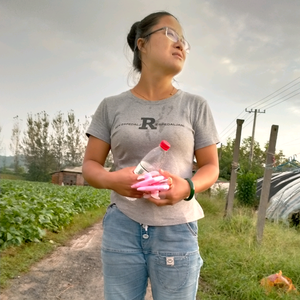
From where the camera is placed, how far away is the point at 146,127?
1.43 m

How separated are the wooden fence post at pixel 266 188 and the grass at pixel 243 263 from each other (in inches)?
9.0

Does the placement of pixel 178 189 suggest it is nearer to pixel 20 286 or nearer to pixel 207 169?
pixel 207 169

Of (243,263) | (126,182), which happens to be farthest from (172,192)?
(243,263)

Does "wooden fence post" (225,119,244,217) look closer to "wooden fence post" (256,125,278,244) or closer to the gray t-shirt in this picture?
"wooden fence post" (256,125,278,244)

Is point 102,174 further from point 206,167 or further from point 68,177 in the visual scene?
point 68,177

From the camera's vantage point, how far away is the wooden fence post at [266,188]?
4.89 meters

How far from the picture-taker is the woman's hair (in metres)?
1.58

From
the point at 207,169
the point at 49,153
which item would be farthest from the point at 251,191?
the point at 49,153

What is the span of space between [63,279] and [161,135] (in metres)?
3.18

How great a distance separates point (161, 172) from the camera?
1228 millimetres

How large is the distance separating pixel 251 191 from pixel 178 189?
1062 centimetres

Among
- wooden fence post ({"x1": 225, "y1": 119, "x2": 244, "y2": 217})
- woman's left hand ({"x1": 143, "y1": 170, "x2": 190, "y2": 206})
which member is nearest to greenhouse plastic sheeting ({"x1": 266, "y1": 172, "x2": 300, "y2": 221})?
wooden fence post ({"x1": 225, "y1": 119, "x2": 244, "y2": 217})

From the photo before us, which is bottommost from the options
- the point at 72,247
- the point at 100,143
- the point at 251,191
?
the point at 72,247

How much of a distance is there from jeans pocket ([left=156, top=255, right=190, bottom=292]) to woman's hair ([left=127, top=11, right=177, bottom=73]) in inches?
39.3
